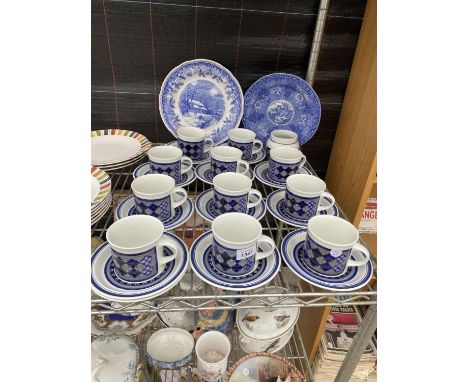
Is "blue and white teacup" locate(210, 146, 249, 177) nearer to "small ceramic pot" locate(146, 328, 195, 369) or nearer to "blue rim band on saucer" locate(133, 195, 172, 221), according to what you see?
"blue rim band on saucer" locate(133, 195, 172, 221)

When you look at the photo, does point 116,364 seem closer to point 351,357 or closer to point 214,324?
point 214,324

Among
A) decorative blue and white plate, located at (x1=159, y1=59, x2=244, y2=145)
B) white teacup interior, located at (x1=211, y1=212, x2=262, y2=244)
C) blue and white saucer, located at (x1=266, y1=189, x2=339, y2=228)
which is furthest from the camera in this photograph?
decorative blue and white plate, located at (x1=159, y1=59, x2=244, y2=145)

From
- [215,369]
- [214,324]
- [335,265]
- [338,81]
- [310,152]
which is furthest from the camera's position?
[310,152]

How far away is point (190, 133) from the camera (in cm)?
108

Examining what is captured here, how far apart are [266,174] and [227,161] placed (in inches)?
5.9

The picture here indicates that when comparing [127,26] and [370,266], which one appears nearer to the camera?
[370,266]

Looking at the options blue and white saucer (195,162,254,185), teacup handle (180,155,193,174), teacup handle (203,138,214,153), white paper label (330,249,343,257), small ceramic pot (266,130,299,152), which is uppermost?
small ceramic pot (266,130,299,152)

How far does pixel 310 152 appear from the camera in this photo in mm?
1280

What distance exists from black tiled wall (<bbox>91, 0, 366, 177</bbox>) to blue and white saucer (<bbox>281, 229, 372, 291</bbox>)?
0.58m

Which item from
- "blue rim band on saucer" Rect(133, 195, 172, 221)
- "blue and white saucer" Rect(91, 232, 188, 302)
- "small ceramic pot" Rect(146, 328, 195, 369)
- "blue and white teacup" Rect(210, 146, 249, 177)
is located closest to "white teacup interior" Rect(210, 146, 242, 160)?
"blue and white teacup" Rect(210, 146, 249, 177)

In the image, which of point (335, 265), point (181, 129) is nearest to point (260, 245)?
point (335, 265)

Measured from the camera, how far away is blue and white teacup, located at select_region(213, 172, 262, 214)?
83 centimetres

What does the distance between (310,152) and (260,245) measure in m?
0.60

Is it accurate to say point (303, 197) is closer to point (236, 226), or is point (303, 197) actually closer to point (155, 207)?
point (236, 226)
